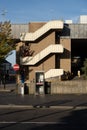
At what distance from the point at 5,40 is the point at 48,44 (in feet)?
20.2

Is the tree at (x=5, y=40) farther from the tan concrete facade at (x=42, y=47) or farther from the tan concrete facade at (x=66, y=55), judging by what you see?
the tan concrete facade at (x=66, y=55)

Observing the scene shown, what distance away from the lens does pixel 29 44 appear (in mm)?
52438

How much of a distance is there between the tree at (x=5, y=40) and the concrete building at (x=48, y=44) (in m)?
1.96

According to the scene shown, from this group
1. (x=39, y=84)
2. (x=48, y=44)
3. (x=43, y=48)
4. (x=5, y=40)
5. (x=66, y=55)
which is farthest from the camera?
(x=66, y=55)

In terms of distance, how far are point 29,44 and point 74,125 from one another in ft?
119

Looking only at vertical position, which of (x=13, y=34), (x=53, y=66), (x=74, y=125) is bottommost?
(x=74, y=125)

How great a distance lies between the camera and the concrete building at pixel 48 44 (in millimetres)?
50812

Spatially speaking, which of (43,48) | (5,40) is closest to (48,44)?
(43,48)

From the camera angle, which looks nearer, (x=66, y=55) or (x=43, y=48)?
(x=43, y=48)

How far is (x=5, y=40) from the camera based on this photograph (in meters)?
48.8

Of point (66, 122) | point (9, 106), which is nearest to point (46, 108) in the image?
point (9, 106)

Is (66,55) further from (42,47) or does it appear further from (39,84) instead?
(39,84)

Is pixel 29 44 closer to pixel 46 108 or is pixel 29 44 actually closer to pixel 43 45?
pixel 43 45

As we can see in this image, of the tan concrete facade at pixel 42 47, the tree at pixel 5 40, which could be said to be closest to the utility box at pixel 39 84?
the tree at pixel 5 40
